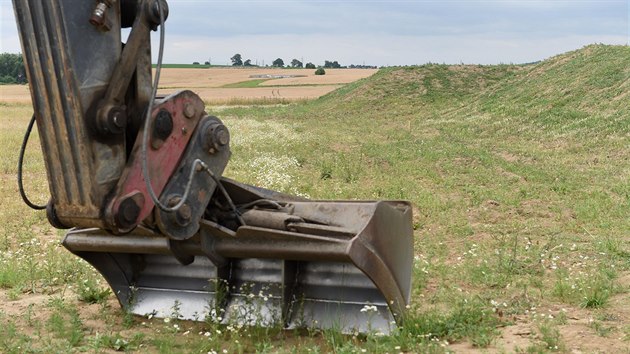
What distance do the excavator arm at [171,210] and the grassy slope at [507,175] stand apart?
80 cm

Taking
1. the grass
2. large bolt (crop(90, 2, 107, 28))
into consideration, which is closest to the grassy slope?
large bolt (crop(90, 2, 107, 28))

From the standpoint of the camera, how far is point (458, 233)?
8672 mm

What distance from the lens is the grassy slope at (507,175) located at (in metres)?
6.52

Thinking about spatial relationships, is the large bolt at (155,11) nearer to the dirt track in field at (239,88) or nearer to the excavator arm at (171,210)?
the excavator arm at (171,210)

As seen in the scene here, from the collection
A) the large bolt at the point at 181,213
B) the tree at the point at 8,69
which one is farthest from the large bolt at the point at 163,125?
the tree at the point at 8,69

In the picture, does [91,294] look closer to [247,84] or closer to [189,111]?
[189,111]

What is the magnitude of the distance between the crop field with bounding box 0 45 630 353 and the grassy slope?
36mm

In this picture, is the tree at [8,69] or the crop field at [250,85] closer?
the crop field at [250,85]

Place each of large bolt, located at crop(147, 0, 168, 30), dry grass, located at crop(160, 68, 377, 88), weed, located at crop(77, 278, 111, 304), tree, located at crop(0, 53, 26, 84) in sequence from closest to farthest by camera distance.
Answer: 1. large bolt, located at crop(147, 0, 168, 30)
2. weed, located at crop(77, 278, 111, 304)
3. dry grass, located at crop(160, 68, 377, 88)
4. tree, located at crop(0, 53, 26, 84)

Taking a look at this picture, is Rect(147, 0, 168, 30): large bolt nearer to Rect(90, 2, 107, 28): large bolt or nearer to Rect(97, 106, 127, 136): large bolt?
Rect(90, 2, 107, 28): large bolt

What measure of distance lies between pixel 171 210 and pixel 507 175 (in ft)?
31.6

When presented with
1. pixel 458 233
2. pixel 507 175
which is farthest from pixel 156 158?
pixel 507 175

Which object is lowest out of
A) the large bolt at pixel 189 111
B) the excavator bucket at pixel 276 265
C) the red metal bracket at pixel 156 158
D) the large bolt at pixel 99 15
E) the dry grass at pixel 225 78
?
the dry grass at pixel 225 78

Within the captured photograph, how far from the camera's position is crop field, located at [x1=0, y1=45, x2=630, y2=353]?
489cm
